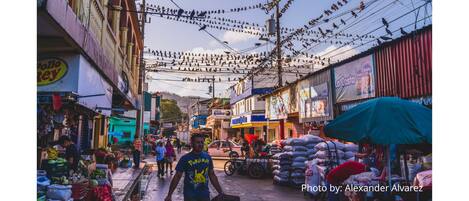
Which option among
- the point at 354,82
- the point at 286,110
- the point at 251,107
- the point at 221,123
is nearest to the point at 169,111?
the point at 221,123

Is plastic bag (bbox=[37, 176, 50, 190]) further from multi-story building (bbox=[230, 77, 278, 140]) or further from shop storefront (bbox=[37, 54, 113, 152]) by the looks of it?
multi-story building (bbox=[230, 77, 278, 140])

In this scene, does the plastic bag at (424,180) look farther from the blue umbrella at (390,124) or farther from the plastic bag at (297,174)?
the plastic bag at (297,174)

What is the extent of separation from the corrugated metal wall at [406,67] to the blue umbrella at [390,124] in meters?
4.46

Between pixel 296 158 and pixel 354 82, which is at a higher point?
pixel 354 82

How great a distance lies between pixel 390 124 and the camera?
4.72 m

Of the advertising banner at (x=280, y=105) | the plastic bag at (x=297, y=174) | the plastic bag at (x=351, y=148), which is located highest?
the advertising banner at (x=280, y=105)

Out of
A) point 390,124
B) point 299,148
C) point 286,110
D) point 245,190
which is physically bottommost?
point 245,190

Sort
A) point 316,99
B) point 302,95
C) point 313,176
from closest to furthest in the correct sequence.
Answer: point 313,176
point 316,99
point 302,95

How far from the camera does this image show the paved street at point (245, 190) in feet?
34.3

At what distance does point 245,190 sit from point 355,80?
5248 mm

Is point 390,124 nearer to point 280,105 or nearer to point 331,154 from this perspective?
point 331,154

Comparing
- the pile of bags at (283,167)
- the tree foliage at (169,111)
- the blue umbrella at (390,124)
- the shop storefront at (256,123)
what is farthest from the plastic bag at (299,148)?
the tree foliage at (169,111)

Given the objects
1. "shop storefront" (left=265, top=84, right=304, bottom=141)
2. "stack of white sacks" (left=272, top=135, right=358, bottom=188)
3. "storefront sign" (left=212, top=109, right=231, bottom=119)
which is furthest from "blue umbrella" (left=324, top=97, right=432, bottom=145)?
"storefront sign" (left=212, top=109, right=231, bottom=119)

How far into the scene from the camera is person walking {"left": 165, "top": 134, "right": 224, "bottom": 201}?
4.82 m
